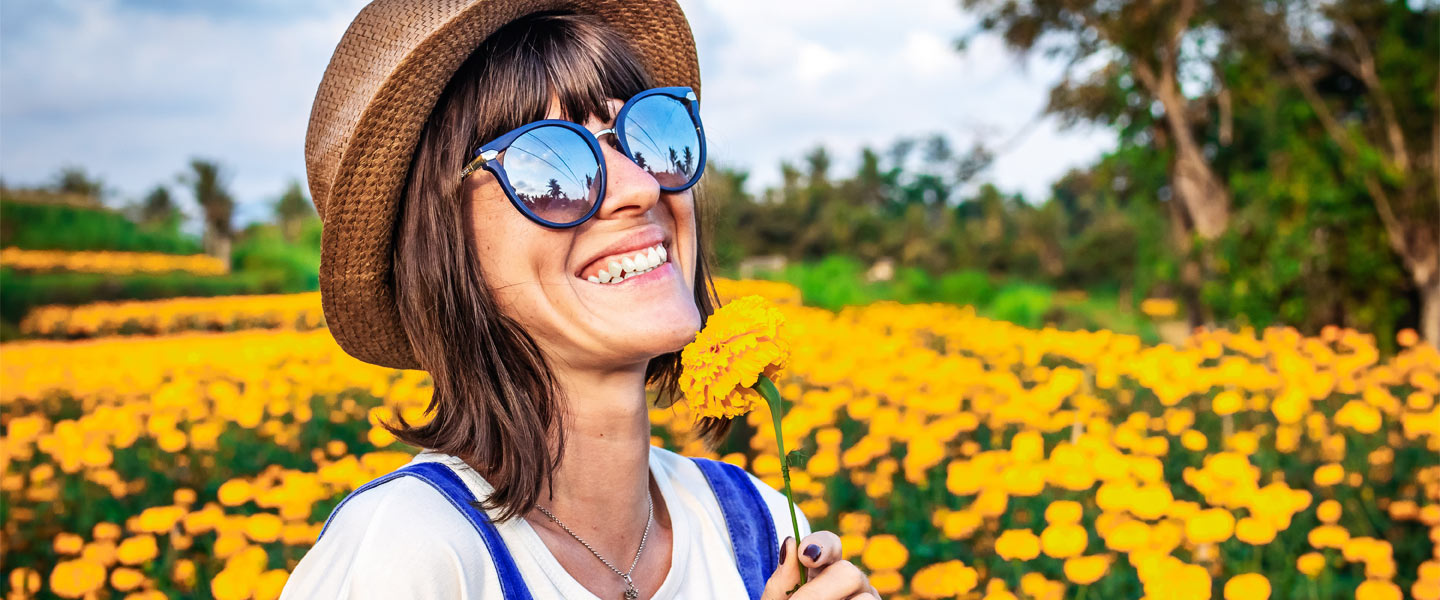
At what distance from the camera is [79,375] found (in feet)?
17.4

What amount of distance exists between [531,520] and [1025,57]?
36.7 ft

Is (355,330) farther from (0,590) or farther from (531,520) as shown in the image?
(0,590)

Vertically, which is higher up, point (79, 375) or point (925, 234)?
point (79, 375)

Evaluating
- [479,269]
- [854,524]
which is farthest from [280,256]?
[479,269]

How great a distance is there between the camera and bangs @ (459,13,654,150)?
1.14 meters

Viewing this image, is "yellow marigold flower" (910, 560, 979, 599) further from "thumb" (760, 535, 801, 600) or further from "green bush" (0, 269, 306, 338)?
"green bush" (0, 269, 306, 338)

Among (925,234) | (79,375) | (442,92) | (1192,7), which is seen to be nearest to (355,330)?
(442,92)

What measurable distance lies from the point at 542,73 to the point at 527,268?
9.4 inches

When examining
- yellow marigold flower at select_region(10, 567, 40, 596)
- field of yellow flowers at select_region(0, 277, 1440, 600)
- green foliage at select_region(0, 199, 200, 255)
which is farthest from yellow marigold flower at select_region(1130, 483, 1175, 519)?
green foliage at select_region(0, 199, 200, 255)

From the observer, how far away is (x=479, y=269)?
1.14 meters

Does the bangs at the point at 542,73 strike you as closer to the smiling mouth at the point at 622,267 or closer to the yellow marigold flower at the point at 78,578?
the smiling mouth at the point at 622,267

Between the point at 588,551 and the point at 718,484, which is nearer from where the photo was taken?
the point at 588,551

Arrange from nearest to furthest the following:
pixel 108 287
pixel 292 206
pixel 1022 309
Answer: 1. pixel 1022 309
2. pixel 108 287
3. pixel 292 206

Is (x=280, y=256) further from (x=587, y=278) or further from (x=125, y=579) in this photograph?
(x=587, y=278)
